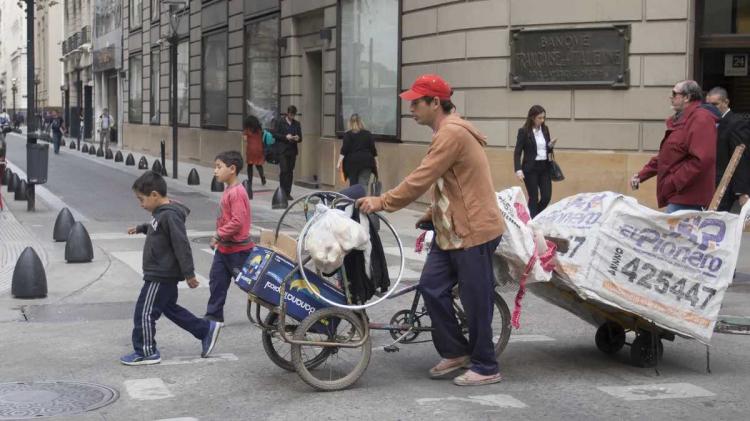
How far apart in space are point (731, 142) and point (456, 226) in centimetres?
535

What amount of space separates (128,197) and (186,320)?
14773mm

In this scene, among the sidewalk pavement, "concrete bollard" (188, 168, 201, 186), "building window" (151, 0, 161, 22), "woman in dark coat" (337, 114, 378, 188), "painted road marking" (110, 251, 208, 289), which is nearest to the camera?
the sidewalk pavement

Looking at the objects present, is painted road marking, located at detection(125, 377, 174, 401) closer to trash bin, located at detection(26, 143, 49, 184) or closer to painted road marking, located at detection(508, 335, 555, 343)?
painted road marking, located at detection(508, 335, 555, 343)

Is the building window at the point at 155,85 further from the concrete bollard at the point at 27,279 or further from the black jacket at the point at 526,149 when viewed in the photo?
the concrete bollard at the point at 27,279

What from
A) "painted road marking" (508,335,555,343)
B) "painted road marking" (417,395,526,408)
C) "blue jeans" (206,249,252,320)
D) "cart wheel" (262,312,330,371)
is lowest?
"painted road marking" (508,335,555,343)

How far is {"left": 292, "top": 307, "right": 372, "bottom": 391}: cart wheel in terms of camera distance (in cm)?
643

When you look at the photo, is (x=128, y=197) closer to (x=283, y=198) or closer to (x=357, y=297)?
(x=283, y=198)

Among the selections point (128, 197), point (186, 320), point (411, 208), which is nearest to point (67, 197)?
point (128, 197)

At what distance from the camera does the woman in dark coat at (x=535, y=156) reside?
46.5ft

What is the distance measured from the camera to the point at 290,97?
25.1m

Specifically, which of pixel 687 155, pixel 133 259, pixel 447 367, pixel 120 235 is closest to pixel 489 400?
pixel 447 367

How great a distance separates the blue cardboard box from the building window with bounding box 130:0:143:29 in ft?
126

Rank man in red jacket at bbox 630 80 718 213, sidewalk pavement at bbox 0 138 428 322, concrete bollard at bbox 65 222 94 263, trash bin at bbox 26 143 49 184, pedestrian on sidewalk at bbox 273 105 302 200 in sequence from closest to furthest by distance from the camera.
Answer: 1. man in red jacket at bbox 630 80 718 213
2. sidewalk pavement at bbox 0 138 428 322
3. concrete bollard at bbox 65 222 94 263
4. trash bin at bbox 26 143 49 184
5. pedestrian on sidewalk at bbox 273 105 302 200

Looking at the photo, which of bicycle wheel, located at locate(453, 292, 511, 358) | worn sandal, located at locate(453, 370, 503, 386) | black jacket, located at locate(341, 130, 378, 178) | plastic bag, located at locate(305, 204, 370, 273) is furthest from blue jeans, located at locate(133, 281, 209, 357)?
black jacket, located at locate(341, 130, 378, 178)
